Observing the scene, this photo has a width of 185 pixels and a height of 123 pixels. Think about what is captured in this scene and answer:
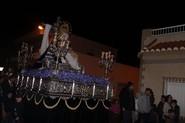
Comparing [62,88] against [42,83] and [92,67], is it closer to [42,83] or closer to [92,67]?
[42,83]

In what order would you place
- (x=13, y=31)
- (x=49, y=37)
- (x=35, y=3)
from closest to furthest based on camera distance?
1. (x=49, y=37)
2. (x=35, y=3)
3. (x=13, y=31)

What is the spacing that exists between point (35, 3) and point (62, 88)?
17.5ft

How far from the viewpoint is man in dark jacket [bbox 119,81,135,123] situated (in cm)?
987

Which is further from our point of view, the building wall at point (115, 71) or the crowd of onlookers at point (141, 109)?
→ the building wall at point (115, 71)

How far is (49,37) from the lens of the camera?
8.73 m

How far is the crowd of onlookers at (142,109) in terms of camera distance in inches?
392

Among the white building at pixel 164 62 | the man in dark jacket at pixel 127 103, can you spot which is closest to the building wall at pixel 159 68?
the white building at pixel 164 62

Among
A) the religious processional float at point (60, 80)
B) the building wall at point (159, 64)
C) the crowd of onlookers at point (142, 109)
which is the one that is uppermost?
the building wall at point (159, 64)

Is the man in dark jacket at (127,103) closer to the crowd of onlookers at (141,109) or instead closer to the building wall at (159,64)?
the crowd of onlookers at (141,109)

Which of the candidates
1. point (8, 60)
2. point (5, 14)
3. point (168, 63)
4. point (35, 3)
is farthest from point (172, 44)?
point (8, 60)

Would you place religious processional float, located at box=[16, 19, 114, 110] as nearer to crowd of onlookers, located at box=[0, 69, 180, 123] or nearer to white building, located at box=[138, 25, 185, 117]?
crowd of onlookers, located at box=[0, 69, 180, 123]

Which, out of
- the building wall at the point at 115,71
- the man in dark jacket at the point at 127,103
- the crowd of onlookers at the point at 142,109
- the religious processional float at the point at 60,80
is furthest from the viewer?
the building wall at the point at 115,71

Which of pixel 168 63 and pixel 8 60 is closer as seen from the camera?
pixel 168 63

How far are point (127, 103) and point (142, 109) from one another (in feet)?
2.03
